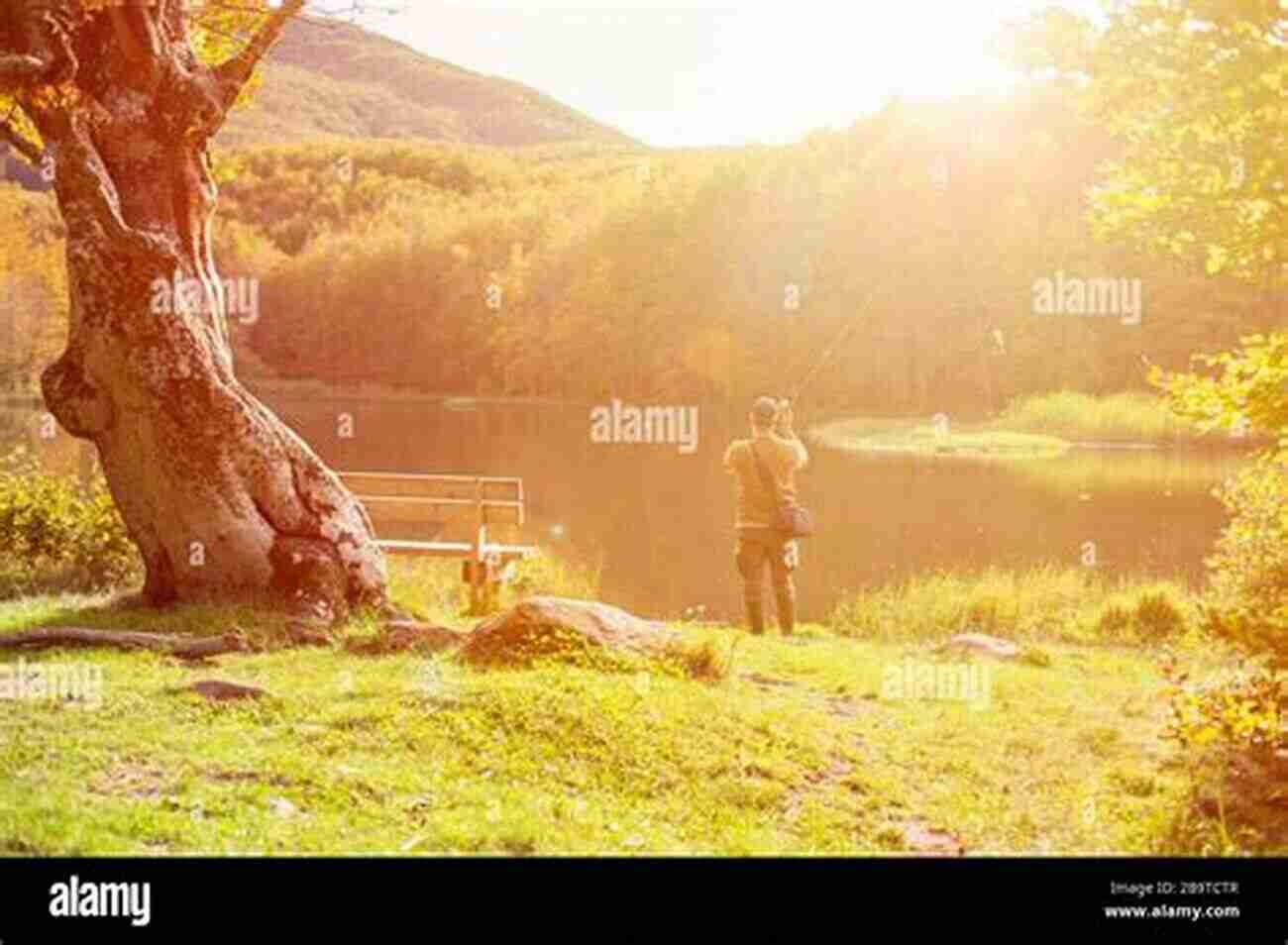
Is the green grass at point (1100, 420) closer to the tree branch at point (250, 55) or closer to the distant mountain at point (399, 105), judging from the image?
the distant mountain at point (399, 105)

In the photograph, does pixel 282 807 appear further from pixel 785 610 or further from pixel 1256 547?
pixel 1256 547

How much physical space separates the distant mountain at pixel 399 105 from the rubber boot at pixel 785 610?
3734 centimetres

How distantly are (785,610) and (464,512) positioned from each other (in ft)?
12.1

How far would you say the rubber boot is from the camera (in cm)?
1529

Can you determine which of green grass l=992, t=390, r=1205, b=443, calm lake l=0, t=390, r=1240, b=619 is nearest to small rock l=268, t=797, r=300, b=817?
calm lake l=0, t=390, r=1240, b=619

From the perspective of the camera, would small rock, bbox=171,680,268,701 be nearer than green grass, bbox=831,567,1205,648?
Yes

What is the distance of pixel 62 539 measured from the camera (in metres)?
17.5

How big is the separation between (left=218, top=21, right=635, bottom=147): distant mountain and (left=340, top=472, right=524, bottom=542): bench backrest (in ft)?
113

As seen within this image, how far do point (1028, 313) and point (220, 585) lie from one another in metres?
61.5

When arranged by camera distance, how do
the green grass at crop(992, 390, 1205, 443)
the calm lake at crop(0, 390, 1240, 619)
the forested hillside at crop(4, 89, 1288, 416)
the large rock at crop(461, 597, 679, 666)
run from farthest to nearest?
the forested hillside at crop(4, 89, 1288, 416), the green grass at crop(992, 390, 1205, 443), the calm lake at crop(0, 390, 1240, 619), the large rock at crop(461, 597, 679, 666)

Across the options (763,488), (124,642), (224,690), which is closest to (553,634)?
(224,690)

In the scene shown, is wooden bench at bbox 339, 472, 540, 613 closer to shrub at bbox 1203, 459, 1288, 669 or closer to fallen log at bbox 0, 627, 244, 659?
fallen log at bbox 0, 627, 244, 659

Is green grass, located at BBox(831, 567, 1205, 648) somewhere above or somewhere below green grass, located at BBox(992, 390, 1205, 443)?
below

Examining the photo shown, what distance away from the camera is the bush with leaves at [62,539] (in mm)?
16750
